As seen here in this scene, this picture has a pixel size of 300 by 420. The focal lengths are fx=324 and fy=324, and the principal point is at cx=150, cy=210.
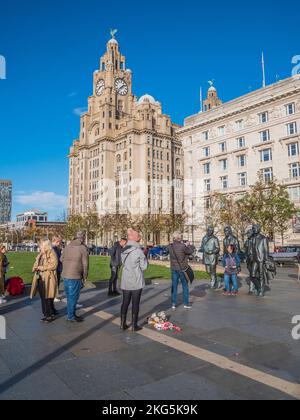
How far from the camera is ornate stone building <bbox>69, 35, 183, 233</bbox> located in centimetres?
8544

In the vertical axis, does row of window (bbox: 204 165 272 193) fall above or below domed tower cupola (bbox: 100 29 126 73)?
below

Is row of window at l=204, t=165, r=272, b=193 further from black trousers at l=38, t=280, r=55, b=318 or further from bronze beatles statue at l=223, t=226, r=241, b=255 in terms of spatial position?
black trousers at l=38, t=280, r=55, b=318

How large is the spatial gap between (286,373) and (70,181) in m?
111

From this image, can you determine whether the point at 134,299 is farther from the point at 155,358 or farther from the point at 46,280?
the point at 46,280

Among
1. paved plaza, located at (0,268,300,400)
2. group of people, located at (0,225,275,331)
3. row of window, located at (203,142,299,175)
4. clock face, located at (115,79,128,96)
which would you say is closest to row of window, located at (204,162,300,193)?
row of window, located at (203,142,299,175)

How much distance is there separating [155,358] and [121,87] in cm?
10250

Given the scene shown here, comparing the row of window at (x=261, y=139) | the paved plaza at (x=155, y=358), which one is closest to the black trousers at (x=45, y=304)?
the paved plaza at (x=155, y=358)

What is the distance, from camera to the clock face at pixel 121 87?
98081 mm

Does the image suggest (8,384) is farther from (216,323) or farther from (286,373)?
(216,323)

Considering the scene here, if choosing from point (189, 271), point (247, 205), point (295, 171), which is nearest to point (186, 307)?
point (189, 271)

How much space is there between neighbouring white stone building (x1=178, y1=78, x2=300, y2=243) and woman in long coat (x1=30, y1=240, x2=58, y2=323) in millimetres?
39620

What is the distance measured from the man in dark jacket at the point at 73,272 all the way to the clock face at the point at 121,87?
320ft

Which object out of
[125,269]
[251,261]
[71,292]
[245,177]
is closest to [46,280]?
[71,292]

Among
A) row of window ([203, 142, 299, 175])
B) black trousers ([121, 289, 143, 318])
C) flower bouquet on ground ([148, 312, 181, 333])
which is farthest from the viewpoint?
row of window ([203, 142, 299, 175])
